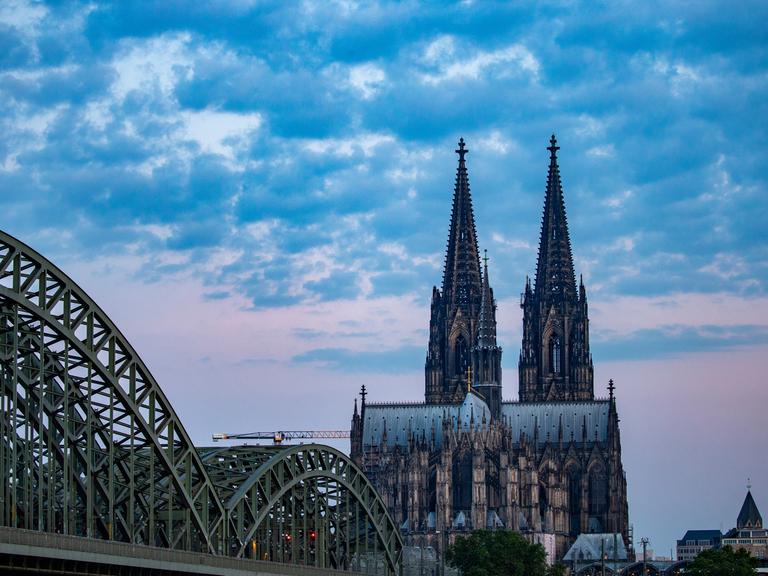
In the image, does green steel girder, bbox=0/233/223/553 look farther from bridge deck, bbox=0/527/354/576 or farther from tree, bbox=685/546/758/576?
tree, bbox=685/546/758/576

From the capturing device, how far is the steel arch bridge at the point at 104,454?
7350 centimetres

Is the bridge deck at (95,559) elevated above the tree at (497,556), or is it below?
below

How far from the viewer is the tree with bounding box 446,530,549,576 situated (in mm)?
173375

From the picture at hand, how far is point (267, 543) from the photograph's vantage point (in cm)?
9919

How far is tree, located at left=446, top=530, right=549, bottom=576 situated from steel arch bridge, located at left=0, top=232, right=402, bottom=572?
66759 millimetres

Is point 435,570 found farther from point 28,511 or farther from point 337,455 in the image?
point 28,511

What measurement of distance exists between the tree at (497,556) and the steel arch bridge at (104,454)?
6676cm

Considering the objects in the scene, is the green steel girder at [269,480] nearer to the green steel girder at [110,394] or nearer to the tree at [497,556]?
the green steel girder at [110,394]

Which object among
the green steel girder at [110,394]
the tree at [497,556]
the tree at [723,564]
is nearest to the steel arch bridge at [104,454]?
the green steel girder at [110,394]

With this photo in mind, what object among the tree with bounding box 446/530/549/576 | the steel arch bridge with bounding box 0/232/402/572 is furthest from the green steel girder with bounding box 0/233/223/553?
the tree with bounding box 446/530/549/576

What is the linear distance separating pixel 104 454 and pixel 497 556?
95765 millimetres

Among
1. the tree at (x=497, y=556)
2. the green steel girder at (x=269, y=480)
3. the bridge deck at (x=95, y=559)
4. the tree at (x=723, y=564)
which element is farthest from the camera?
the tree at (x=723, y=564)

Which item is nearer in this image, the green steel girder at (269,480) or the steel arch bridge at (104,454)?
the steel arch bridge at (104,454)

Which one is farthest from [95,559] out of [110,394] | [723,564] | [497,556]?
[723,564]
